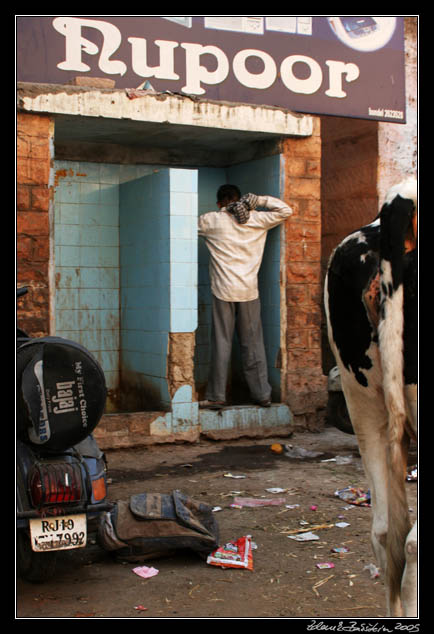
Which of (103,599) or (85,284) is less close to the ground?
(85,284)

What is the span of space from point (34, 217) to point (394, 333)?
16.6 ft

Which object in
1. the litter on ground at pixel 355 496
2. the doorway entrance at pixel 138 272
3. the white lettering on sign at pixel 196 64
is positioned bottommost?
the litter on ground at pixel 355 496

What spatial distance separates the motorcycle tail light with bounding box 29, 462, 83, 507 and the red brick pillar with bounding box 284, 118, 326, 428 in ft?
16.0

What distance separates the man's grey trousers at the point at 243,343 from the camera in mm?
8578

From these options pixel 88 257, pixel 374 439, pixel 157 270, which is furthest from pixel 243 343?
pixel 374 439

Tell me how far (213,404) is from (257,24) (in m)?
4.13

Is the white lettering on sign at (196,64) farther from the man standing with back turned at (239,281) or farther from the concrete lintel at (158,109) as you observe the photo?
the man standing with back turned at (239,281)

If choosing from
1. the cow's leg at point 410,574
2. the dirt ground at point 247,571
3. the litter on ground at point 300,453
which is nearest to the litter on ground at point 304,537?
the dirt ground at point 247,571

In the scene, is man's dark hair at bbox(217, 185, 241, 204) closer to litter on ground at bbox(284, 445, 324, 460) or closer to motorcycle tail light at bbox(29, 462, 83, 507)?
litter on ground at bbox(284, 445, 324, 460)

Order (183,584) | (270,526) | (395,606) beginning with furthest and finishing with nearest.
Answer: (270,526) → (183,584) → (395,606)

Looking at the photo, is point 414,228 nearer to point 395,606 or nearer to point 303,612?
point 395,606

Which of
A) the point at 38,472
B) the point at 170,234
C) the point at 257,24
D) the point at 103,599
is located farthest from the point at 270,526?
the point at 257,24

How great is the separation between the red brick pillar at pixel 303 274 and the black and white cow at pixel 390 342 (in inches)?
200

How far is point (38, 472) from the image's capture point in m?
4.12
